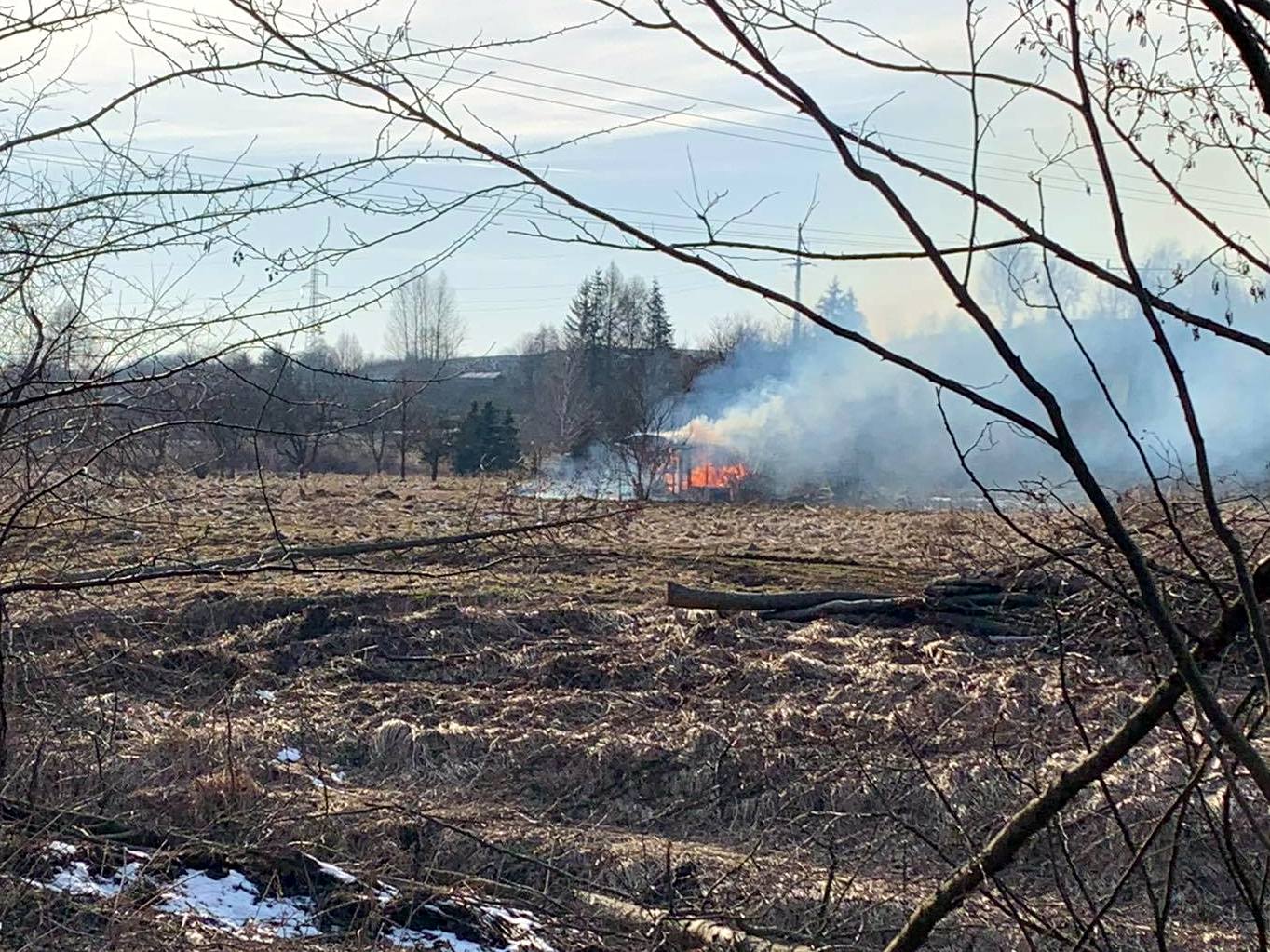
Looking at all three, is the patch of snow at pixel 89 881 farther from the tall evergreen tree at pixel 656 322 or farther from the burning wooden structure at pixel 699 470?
the tall evergreen tree at pixel 656 322

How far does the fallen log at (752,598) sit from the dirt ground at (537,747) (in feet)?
0.95

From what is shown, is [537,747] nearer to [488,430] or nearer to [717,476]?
[488,430]

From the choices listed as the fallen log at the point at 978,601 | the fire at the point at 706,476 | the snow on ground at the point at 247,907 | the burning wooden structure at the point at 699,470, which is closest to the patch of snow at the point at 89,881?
the snow on ground at the point at 247,907

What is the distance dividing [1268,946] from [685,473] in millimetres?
39039

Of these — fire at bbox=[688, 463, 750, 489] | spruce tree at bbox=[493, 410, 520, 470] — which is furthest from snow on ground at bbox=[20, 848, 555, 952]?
fire at bbox=[688, 463, 750, 489]

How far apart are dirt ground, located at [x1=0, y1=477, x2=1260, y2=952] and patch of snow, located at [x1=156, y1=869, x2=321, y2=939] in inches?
3.3

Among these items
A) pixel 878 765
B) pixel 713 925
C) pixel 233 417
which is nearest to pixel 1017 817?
pixel 233 417

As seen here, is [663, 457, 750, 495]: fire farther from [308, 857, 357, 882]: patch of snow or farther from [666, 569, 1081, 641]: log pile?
[308, 857, 357, 882]: patch of snow

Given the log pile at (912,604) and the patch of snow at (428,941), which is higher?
the log pile at (912,604)

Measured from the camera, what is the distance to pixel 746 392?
46.8 meters

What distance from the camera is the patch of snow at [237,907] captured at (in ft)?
16.0

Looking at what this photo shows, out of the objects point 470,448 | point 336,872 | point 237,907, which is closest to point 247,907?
point 237,907

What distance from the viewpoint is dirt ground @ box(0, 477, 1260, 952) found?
16.3 feet

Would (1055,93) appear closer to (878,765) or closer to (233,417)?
(233,417)
